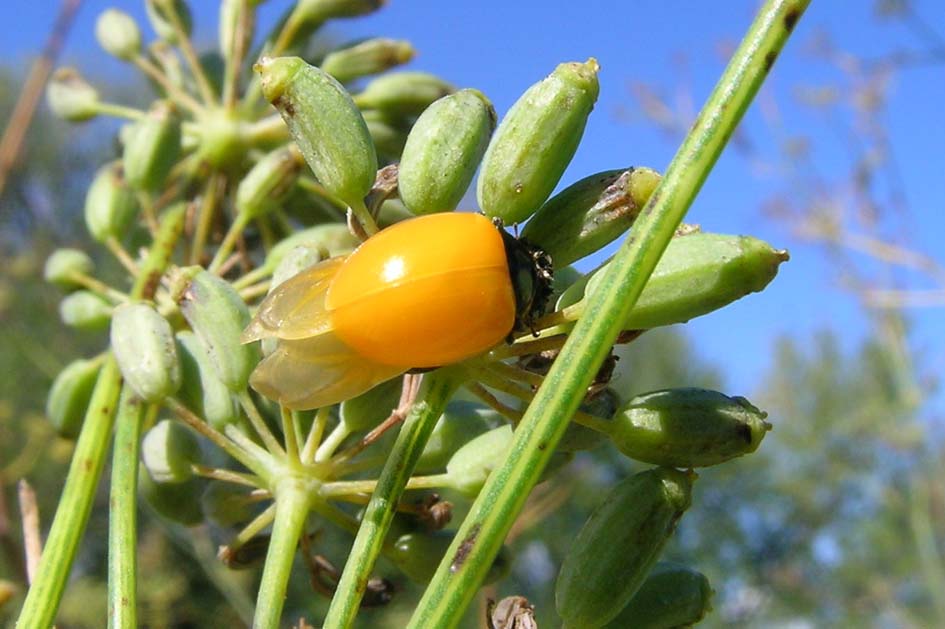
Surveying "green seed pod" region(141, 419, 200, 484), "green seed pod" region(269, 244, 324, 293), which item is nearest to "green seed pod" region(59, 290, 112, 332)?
"green seed pod" region(141, 419, 200, 484)

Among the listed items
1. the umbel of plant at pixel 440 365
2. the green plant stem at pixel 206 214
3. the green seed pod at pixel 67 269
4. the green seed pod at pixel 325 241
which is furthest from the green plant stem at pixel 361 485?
the green seed pod at pixel 67 269

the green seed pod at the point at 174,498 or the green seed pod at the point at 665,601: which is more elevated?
the green seed pod at the point at 174,498

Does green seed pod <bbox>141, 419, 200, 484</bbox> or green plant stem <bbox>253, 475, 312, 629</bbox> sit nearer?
green plant stem <bbox>253, 475, 312, 629</bbox>

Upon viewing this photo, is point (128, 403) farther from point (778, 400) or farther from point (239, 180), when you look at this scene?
point (778, 400)

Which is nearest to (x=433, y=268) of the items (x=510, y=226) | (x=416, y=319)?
(x=416, y=319)

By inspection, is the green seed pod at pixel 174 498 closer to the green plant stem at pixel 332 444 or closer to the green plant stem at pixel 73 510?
the green plant stem at pixel 73 510

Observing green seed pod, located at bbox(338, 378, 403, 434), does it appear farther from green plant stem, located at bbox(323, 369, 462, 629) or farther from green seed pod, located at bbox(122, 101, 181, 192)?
green seed pod, located at bbox(122, 101, 181, 192)

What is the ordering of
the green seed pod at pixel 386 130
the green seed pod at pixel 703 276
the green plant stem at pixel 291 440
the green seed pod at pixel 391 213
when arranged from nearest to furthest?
1. the green seed pod at pixel 703 276
2. the green plant stem at pixel 291 440
3. the green seed pod at pixel 391 213
4. the green seed pod at pixel 386 130
